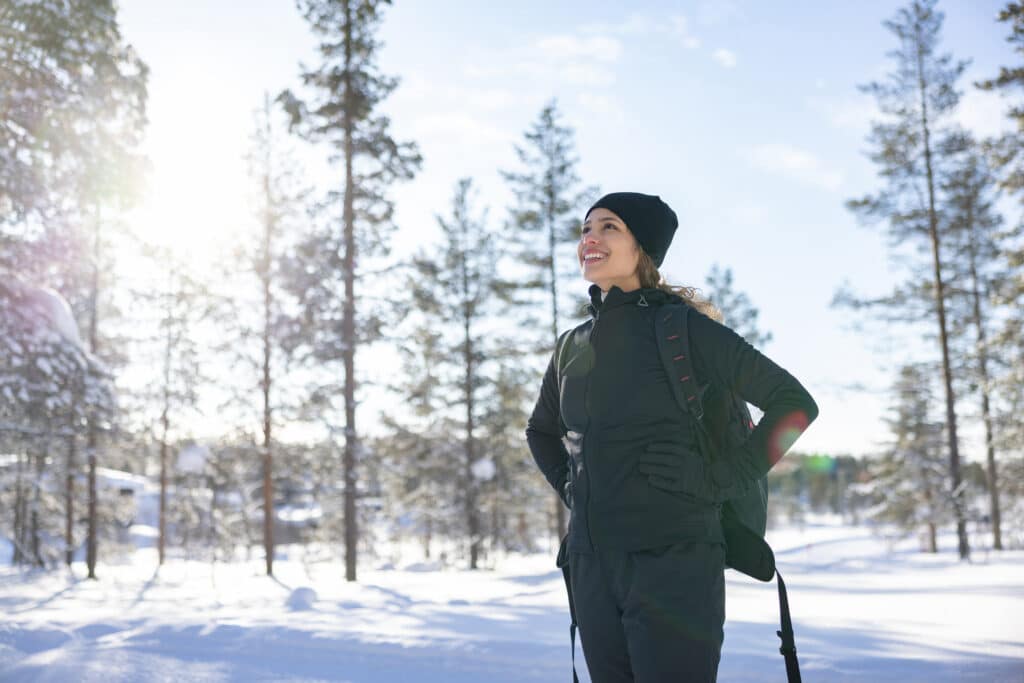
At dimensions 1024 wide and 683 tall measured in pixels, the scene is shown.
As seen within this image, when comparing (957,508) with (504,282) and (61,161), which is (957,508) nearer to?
(504,282)

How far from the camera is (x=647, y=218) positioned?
7.88ft

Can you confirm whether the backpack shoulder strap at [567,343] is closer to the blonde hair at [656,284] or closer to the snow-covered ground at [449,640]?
the blonde hair at [656,284]

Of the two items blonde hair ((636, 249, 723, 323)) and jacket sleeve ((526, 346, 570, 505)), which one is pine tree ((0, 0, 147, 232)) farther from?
blonde hair ((636, 249, 723, 323))

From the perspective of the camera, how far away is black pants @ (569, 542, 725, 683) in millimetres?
1906

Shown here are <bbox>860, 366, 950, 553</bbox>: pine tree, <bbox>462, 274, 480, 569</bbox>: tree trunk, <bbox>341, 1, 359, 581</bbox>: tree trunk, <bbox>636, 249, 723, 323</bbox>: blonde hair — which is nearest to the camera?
<bbox>636, 249, 723, 323</bbox>: blonde hair

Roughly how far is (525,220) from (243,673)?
61.2ft

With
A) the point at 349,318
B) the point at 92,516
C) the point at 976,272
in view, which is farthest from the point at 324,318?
the point at 976,272

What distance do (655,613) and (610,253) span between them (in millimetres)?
1146

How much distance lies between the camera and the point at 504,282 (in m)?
22.5

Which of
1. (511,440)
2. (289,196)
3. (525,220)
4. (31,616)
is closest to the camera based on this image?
(31,616)

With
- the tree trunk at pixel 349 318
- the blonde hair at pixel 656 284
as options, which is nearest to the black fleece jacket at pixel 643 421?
the blonde hair at pixel 656 284

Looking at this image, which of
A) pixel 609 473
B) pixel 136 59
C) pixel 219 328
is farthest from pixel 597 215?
pixel 219 328

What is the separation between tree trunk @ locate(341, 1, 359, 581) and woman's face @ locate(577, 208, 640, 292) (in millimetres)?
15370

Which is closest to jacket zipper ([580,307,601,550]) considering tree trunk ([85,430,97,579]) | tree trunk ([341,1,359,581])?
tree trunk ([341,1,359,581])
